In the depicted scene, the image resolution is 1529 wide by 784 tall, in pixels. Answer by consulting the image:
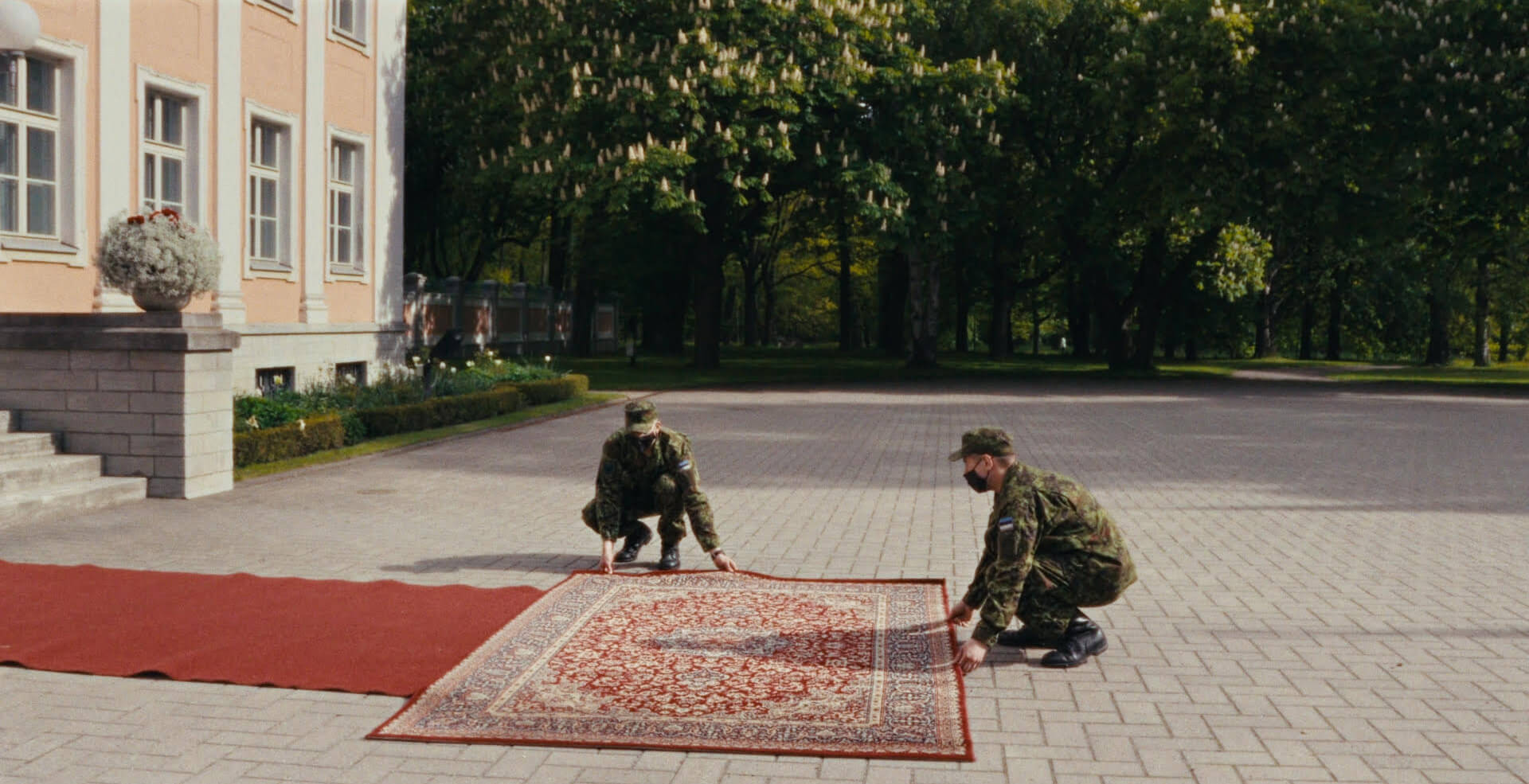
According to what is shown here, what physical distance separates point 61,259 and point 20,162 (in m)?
1.16

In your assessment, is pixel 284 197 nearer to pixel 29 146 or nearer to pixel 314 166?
pixel 314 166

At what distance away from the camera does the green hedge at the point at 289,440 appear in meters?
14.2

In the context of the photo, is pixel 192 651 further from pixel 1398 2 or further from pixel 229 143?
pixel 1398 2

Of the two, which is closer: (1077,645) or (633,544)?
(1077,645)

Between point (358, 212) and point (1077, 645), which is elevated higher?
point (358, 212)

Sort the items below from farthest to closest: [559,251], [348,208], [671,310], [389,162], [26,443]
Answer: [559,251], [671,310], [389,162], [348,208], [26,443]

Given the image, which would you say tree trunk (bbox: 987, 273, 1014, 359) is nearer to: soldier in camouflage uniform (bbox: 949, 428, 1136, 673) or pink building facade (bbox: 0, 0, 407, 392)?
pink building facade (bbox: 0, 0, 407, 392)

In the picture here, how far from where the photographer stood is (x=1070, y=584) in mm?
6766

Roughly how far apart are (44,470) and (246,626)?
5.25 m

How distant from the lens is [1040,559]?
6.80m

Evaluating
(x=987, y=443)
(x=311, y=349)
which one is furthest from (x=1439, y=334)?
(x=987, y=443)

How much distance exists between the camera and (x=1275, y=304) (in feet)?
218

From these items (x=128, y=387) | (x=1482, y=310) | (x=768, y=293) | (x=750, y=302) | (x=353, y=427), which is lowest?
(x=353, y=427)

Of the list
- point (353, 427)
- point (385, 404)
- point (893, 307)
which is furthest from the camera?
point (893, 307)
